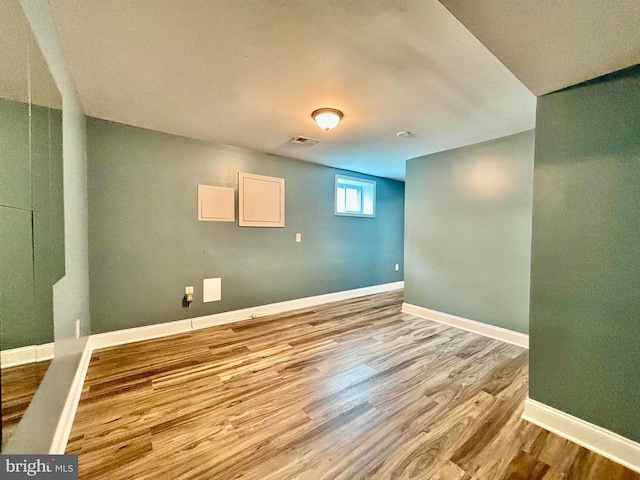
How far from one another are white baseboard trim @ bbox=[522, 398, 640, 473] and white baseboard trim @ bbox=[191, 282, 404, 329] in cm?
288

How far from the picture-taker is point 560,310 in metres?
1.49

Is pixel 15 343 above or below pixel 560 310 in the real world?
above

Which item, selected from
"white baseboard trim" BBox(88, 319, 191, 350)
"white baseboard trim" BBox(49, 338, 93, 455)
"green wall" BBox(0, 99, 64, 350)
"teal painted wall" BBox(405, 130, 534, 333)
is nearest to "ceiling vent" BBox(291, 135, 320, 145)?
"teal painted wall" BBox(405, 130, 534, 333)

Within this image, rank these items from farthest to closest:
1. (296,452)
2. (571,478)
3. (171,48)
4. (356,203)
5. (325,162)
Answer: (356,203), (325,162), (171,48), (296,452), (571,478)

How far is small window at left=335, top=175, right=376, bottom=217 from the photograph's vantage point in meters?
4.46

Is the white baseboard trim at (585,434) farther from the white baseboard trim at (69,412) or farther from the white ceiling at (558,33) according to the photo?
the white baseboard trim at (69,412)

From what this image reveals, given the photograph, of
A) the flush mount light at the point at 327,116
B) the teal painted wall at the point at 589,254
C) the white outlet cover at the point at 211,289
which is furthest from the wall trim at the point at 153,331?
the teal painted wall at the point at 589,254

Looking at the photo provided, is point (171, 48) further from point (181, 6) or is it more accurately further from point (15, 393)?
point (15, 393)

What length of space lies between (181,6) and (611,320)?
2.74 metres

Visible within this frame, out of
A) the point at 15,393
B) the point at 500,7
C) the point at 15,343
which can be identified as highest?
the point at 500,7

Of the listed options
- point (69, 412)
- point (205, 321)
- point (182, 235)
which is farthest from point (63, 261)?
point (205, 321)

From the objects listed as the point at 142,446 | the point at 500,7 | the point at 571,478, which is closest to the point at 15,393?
the point at 142,446

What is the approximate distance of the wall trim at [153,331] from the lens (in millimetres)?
1397

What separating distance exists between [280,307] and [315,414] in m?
2.24
